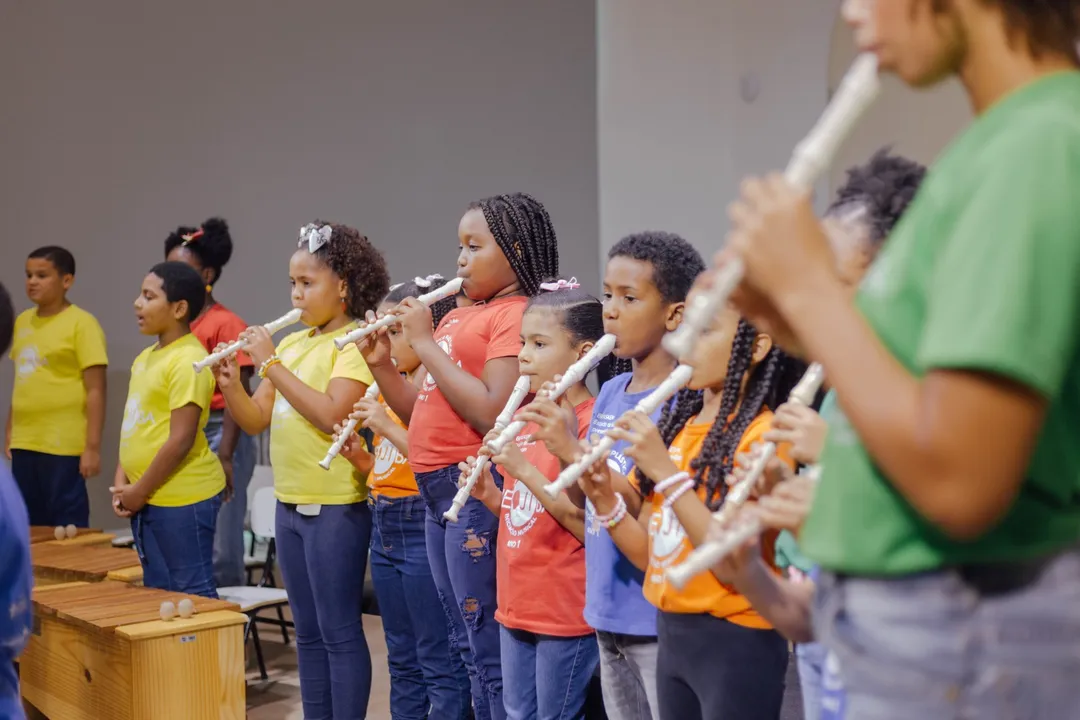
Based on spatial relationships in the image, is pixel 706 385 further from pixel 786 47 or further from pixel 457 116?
pixel 457 116

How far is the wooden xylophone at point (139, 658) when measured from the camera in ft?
9.20

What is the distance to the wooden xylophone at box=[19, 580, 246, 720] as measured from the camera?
2.80 m

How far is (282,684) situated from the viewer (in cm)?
416

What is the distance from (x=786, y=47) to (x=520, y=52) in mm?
1853

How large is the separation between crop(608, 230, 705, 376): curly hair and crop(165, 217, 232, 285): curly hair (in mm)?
3083

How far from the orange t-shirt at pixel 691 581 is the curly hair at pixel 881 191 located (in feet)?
1.15

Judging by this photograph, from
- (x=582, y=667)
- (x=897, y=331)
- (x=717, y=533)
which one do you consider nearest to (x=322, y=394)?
(x=582, y=667)

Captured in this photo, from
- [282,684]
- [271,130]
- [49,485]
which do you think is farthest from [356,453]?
[271,130]

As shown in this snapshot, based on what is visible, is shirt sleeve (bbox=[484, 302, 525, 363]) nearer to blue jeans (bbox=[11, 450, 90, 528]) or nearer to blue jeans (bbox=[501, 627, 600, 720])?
blue jeans (bbox=[501, 627, 600, 720])

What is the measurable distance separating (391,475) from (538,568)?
0.79m

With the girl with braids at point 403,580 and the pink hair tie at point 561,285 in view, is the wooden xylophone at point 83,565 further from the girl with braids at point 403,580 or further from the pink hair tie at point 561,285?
the pink hair tie at point 561,285

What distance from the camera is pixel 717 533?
1110 mm

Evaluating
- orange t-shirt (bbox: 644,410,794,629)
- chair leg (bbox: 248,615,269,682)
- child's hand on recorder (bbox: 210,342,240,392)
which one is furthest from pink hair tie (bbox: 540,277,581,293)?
chair leg (bbox: 248,615,269,682)

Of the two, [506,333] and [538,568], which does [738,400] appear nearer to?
[538,568]
